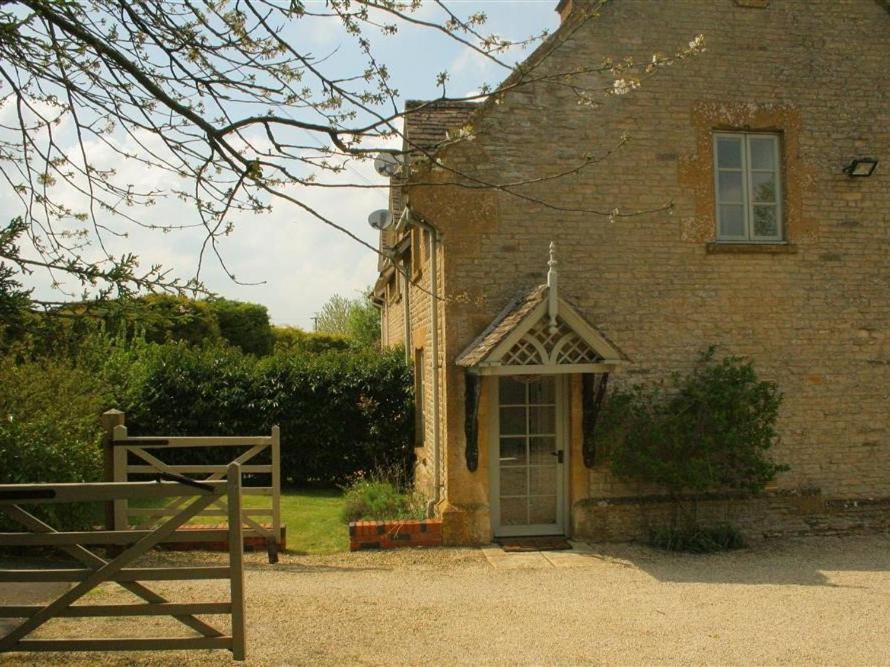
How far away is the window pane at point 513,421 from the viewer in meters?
9.77

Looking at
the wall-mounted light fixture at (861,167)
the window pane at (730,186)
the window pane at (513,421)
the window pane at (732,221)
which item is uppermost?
the wall-mounted light fixture at (861,167)

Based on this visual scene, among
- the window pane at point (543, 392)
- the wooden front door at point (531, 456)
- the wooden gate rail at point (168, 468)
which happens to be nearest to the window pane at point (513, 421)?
the wooden front door at point (531, 456)

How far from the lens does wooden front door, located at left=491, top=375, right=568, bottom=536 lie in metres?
9.76

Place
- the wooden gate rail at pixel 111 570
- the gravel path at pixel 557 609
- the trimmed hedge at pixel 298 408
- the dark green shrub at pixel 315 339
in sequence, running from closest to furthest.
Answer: the wooden gate rail at pixel 111 570 → the gravel path at pixel 557 609 → the trimmed hedge at pixel 298 408 → the dark green shrub at pixel 315 339

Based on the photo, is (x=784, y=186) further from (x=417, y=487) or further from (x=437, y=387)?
(x=417, y=487)

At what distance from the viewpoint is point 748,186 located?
1019 cm

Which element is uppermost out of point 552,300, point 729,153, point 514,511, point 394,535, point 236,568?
point 729,153

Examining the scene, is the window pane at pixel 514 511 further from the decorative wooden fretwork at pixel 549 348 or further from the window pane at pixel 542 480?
the decorative wooden fretwork at pixel 549 348

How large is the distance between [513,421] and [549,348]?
1337mm

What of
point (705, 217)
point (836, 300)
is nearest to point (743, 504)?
point (836, 300)

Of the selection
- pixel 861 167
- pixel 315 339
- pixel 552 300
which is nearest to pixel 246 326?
pixel 315 339

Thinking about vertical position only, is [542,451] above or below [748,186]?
below

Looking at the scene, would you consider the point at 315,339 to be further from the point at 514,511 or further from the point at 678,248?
the point at 678,248

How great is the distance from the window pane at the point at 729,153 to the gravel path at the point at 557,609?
4886 millimetres
